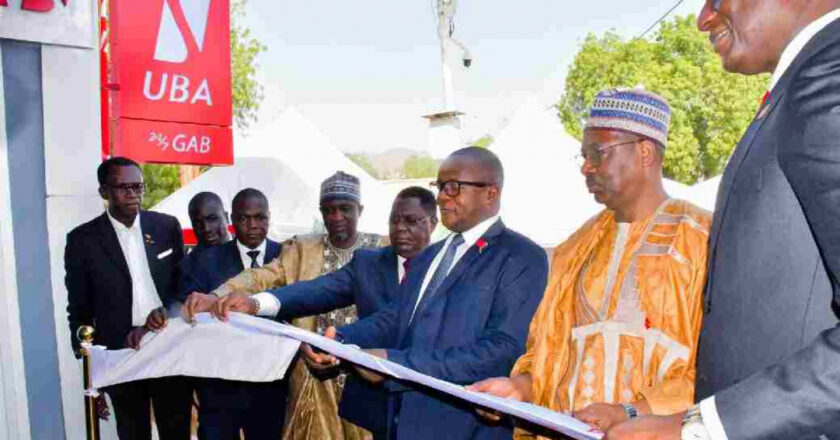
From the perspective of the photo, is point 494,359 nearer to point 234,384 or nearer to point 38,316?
point 234,384

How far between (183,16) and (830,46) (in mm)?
5012

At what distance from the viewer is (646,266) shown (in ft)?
7.61

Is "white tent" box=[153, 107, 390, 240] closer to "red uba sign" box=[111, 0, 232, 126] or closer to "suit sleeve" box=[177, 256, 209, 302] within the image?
"red uba sign" box=[111, 0, 232, 126]

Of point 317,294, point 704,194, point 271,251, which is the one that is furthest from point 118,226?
point 704,194

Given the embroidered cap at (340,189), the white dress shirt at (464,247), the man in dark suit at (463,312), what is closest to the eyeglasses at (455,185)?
the man in dark suit at (463,312)

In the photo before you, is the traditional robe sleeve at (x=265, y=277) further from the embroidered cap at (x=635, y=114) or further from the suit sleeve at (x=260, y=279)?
the embroidered cap at (x=635, y=114)

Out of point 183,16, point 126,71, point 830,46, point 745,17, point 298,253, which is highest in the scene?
point 183,16

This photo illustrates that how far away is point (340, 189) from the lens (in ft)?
14.7

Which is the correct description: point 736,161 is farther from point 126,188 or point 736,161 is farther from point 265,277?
point 126,188

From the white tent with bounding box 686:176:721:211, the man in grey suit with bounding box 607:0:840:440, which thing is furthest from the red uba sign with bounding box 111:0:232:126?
the white tent with bounding box 686:176:721:211

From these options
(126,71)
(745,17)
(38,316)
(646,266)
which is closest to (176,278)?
(38,316)

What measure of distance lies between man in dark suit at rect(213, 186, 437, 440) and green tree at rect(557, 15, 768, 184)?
85.4 feet

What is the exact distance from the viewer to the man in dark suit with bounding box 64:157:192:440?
435cm

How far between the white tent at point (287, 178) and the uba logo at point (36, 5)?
6.31 m
